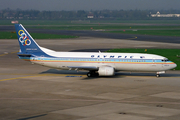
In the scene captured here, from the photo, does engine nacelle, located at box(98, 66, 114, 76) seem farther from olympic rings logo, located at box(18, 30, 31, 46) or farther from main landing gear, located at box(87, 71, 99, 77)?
olympic rings logo, located at box(18, 30, 31, 46)

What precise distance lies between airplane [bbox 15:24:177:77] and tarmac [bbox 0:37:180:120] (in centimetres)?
155


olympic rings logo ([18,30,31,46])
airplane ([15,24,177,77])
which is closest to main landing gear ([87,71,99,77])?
airplane ([15,24,177,77])

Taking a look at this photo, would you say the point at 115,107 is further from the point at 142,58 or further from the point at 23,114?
the point at 142,58

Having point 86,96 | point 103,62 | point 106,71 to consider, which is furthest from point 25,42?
point 86,96

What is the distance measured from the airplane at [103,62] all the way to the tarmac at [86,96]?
Result: 155 centimetres

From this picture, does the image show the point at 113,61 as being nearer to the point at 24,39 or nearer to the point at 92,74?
the point at 92,74

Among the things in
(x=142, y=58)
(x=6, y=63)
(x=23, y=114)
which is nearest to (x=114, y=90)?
(x=142, y=58)

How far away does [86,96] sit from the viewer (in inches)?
1352

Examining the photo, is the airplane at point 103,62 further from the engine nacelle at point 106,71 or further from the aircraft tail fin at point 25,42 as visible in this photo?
the aircraft tail fin at point 25,42

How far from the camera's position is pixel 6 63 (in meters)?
60.6

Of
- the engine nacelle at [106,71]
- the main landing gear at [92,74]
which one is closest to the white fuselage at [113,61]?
the main landing gear at [92,74]

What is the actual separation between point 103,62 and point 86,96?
13055 mm

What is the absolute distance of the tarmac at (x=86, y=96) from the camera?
89.7 feet

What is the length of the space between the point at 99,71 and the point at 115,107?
52.0 ft
